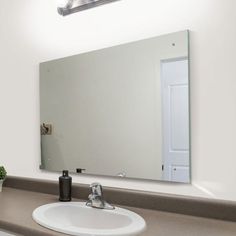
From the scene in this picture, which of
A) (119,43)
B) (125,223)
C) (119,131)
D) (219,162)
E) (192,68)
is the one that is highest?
(119,43)

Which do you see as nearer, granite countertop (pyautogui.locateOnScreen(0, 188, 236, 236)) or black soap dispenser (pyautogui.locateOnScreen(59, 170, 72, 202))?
granite countertop (pyautogui.locateOnScreen(0, 188, 236, 236))

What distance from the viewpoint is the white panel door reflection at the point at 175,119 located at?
4.09 ft

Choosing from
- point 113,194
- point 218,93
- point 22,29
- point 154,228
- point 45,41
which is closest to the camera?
point 154,228

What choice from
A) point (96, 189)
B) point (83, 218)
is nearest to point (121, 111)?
point (96, 189)

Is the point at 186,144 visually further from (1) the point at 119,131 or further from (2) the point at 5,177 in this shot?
(2) the point at 5,177

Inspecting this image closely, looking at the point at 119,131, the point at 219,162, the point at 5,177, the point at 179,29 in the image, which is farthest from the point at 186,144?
the point at 5,177

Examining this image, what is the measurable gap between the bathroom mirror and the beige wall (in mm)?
47

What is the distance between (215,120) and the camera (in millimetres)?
1183

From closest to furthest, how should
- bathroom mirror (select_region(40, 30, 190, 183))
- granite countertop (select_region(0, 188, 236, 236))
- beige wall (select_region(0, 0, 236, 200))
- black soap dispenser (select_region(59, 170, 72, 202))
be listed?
granite countertop (select_region(0, 188, 236, 236)) → beige wall (select_region(0, 0, 236, 200)) → bathroom mirror (select_region(40, 30, 190, 183)) → black soap dispenser (select_region(59, 170, 72, 202))

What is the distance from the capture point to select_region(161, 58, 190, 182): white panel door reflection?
125cm

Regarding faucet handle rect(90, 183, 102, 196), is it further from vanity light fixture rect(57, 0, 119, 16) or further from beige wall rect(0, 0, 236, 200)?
vanity light fixture rect(57, 0, 119, 16)

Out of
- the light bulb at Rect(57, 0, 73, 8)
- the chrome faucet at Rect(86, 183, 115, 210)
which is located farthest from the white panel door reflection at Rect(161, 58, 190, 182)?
the light bulb at Rect(57, 0, 73, 8)

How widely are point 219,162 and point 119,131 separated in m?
0.51

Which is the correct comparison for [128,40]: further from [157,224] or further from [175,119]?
[157,224]
